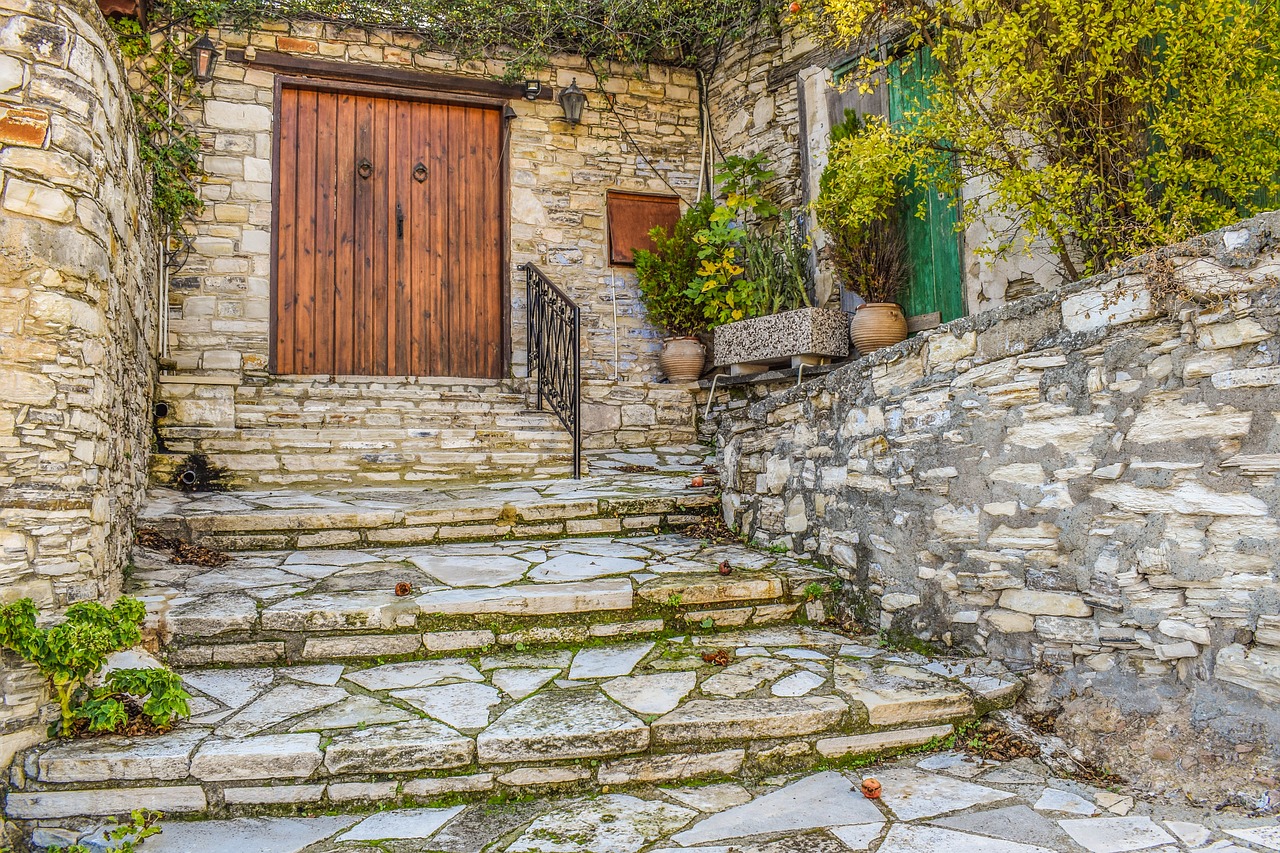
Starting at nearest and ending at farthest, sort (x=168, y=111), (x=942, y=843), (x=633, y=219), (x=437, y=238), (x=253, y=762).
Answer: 1. (x=942, y=843)
2. (x=253, y=762)
3. (x=168, y=111)
4. (x=437, y=238)
5. (x=633, y=219)

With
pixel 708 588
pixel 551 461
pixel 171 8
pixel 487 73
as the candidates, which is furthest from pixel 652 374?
pixel 171 8

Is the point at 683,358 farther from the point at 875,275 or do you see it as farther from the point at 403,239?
the point at 403,239

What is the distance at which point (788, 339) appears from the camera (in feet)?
18.4

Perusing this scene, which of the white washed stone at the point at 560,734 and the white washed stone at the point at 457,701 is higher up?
the white washed stone at the point at 457,701

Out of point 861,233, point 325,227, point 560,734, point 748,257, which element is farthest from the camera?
point 325,227

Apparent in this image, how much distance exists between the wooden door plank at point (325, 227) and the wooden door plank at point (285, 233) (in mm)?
173

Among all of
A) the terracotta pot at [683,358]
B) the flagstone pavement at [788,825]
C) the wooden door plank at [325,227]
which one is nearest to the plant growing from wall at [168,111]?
the wooden door plank at [325,227]

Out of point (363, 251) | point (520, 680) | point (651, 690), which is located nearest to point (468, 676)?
point (520, 680)

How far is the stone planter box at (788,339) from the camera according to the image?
5.50m

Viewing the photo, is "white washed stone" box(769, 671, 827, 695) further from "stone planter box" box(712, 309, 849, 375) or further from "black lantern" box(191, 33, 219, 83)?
"black lantern" box(191, 33, 219, 83)

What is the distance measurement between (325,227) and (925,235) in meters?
4.45

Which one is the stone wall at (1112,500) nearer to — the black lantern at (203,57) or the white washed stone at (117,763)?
the white washed stone at (117,763)

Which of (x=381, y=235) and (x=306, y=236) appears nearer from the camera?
(x=306, y=236)

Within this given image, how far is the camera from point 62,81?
96.0 inches
